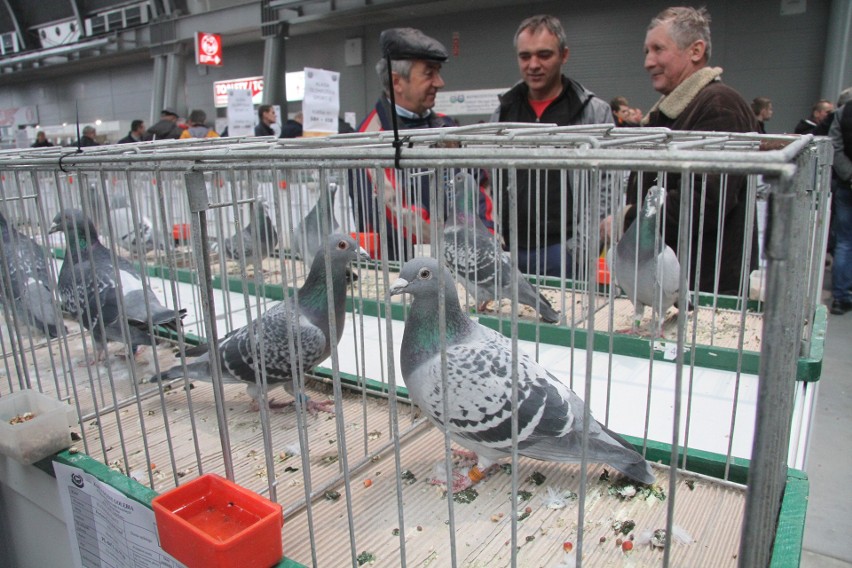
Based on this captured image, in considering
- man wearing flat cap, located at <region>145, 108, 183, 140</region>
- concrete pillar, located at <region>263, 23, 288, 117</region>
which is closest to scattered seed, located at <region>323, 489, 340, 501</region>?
man wearing flat cap, located at <region>145, 108, 183, 140</region>

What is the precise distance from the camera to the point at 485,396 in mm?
1057

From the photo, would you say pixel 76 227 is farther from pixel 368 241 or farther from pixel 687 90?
pixel 687 90

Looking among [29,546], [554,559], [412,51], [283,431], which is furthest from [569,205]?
[29,546]

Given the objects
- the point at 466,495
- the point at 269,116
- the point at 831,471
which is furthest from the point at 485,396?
the point at 269,116

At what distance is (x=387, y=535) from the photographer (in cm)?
102

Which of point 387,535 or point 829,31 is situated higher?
point 829,31

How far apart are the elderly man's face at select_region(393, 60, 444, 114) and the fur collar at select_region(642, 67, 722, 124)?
0.92 metres

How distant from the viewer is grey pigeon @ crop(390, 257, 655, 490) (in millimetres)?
1038

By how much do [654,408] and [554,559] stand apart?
2.26ft

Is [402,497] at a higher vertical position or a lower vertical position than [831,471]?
higher

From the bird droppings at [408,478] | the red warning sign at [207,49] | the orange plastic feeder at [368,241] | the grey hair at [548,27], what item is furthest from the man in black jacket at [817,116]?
the red warning sign at [207,49]

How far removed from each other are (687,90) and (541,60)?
1.91ft

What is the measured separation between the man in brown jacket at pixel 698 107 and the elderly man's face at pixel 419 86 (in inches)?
34.0

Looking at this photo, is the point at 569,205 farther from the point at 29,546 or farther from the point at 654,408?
the point at 29,546
